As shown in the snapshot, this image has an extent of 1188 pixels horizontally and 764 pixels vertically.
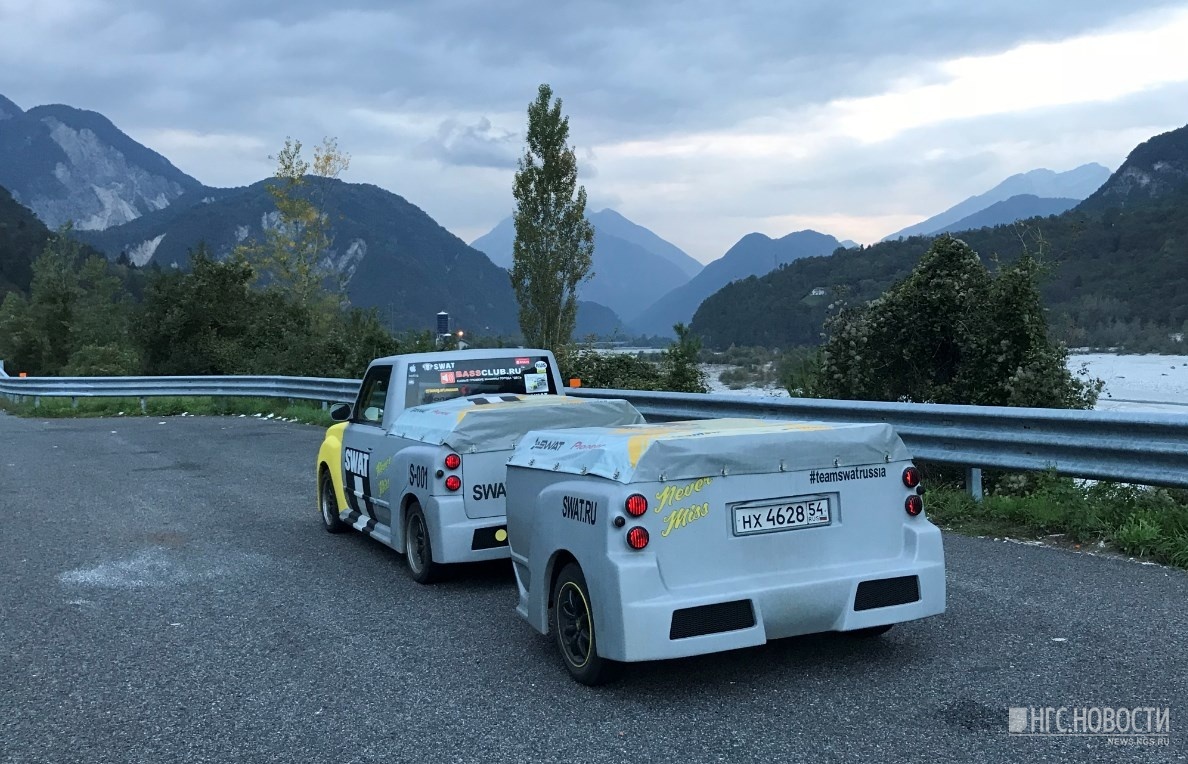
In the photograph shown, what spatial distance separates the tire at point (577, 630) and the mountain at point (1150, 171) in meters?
130

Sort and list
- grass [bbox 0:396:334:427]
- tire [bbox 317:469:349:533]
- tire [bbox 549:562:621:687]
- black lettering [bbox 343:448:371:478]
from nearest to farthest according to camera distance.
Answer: tire [bbox 549:562:621:687]
black lettering [bbox 343:448:371:478]
tire [bbox 317:469:349:533]
grass [bbox 0:396:334:427]

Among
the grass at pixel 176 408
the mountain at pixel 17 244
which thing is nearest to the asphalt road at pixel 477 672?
the grass at pixel 176 408

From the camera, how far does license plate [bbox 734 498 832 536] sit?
462 centimetres

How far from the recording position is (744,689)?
4.56 meters

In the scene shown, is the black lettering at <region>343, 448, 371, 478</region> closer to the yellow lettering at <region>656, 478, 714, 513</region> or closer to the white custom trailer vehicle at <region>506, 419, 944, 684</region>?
the white custom trailer vehicle at <region>506, 419, 944, 684</region>

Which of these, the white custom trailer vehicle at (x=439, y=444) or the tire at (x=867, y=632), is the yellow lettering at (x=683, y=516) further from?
the white custom trailer vehicle at (x=439, y=444)

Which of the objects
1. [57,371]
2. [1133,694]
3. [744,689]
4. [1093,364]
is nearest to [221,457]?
[744,689]

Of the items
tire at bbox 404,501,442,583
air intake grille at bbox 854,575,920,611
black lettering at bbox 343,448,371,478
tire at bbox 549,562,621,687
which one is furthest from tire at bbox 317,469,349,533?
air intake grille at bbox 854,575,920,611

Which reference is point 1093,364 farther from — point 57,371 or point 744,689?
point 57,371

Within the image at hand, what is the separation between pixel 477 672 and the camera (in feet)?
16.3

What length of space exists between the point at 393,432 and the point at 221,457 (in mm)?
7840

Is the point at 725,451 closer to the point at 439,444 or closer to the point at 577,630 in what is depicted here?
the point at 577,630

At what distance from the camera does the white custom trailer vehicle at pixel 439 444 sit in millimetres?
6633

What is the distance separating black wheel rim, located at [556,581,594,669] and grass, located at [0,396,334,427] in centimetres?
1499
